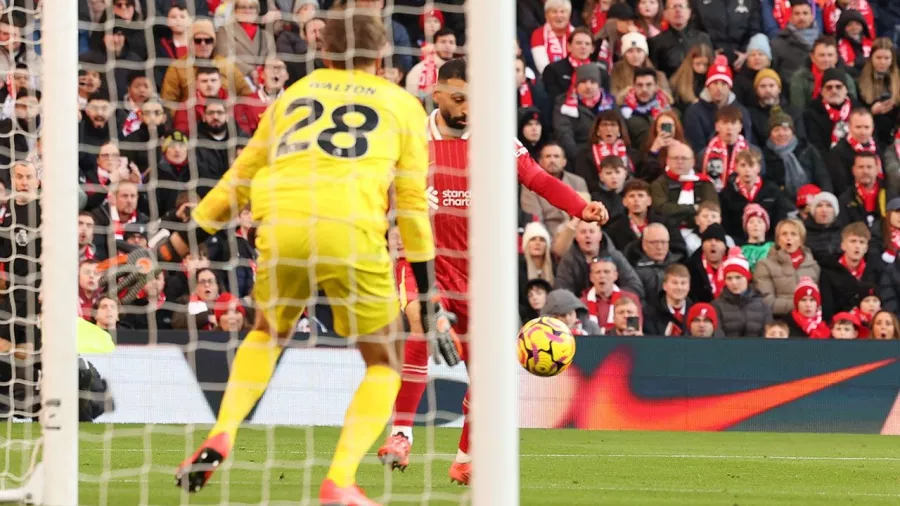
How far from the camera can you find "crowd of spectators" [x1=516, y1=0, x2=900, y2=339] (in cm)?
1134

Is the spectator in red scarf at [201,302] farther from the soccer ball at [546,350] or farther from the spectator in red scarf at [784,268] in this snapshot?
the spectator in red scarf at [784,268]

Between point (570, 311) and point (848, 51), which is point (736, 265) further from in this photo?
point (848, 51)

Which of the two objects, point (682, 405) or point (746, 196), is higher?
point (746, 196)

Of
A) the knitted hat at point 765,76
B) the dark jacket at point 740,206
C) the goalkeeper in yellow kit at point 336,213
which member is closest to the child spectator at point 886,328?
the dark jacket at point 740,206

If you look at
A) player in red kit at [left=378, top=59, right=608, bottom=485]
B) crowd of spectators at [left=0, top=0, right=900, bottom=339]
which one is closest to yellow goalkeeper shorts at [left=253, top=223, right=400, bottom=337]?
player in red kit at [left=378, top=59, right=608, bottom=485]

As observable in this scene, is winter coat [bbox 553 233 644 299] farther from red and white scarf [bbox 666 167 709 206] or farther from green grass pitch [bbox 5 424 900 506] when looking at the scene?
green grass pitch [bbox 5 424 900 506]

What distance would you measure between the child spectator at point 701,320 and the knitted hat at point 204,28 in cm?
400

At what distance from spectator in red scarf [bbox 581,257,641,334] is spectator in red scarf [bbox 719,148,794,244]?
125 centimetres

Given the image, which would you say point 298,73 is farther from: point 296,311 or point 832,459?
point 296,311

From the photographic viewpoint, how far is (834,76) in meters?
12.7

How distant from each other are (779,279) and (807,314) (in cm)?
33

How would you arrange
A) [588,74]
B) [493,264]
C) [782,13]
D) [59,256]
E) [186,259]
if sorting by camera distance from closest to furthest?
[493,264] < [59,256] < [186,259] < [588,74] < [782,13]

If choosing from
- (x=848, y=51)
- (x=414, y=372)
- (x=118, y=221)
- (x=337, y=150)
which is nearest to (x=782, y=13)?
(x=848, y=51)

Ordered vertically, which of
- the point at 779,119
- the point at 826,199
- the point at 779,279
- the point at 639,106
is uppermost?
the point at 639,106
